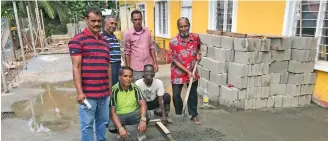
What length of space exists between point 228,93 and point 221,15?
359 cm

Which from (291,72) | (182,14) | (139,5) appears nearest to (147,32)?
(291,72)

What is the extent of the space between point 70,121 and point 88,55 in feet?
7.05

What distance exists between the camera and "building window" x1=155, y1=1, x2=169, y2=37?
11.3 metres

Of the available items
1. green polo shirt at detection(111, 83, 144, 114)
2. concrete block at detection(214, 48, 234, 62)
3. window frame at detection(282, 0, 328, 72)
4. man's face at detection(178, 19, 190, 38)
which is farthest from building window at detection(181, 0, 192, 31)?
green polo shirt at detection(111, 83, 144, 114)

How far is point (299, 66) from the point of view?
4.79 metres

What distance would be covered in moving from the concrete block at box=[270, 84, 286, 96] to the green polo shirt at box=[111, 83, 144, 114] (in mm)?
2694

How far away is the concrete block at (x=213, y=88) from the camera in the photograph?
503cm

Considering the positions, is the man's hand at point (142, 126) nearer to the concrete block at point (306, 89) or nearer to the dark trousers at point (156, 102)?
the dark trousers at point (156, 102)

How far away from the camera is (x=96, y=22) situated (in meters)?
2.68

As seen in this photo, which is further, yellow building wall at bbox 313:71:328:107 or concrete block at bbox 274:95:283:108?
concrete block at bbox 274:95:283:108

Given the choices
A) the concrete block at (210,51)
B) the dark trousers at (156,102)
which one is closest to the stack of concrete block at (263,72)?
the concrete block at (210,51)

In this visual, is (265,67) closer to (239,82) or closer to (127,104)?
(239,82)

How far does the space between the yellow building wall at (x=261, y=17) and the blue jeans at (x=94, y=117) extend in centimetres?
423

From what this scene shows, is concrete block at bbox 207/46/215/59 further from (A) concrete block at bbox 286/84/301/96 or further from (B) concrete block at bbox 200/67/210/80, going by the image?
(A) concrete block at bbox 286/84/301/96
